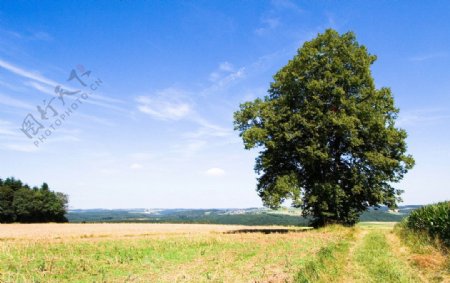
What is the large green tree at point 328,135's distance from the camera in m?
34.5

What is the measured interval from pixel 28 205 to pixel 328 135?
3684 inches

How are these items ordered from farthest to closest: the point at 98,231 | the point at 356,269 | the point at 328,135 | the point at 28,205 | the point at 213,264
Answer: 1. the point at 28,205
2. the point at 98,231
3. the point at 328,135
4. the point at 213,264
5. the point at 356,269

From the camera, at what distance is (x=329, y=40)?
37.5 meters

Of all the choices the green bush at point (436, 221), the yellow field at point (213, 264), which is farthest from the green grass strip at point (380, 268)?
the green bush at point (436, 221)

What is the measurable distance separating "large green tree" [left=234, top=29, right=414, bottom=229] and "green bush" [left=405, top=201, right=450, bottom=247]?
133 inches

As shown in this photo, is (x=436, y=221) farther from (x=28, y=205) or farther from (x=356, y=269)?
(x=28, y=205)

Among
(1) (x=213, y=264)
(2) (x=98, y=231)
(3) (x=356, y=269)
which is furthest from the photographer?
(2) (x=98, y=231)

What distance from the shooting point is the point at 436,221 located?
2778 centimetres

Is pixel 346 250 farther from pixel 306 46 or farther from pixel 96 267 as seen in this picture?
pixel 306 46

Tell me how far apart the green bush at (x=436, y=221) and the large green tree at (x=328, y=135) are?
3382 mm

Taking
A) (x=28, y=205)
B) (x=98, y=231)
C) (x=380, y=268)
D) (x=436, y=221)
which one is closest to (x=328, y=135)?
(x=436, y=221)

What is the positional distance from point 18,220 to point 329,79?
9902 centimetres

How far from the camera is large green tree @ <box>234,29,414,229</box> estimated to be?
34.5m

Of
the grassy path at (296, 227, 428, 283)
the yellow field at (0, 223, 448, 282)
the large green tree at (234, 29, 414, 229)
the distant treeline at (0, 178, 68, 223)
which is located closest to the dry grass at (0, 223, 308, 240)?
the large green tree at (234, 29, 414, 229)
